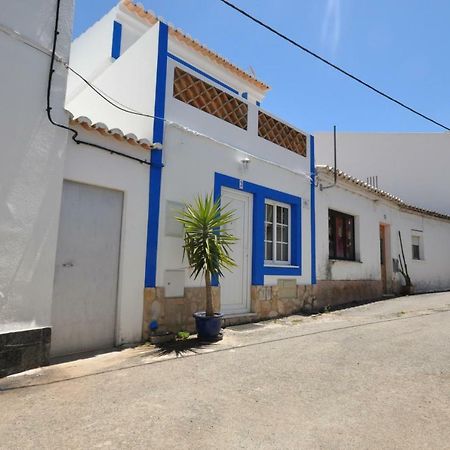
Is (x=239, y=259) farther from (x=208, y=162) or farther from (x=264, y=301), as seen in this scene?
(x=208, y=162)

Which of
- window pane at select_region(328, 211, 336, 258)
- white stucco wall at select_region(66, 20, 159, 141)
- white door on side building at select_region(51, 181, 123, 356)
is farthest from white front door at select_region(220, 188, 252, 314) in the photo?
window pane at select_region(328, 211, 336, 258)

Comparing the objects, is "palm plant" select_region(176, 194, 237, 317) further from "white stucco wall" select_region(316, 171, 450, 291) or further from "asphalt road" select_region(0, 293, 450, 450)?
"white stucco wall" select_region(316, 171, 450, 291)

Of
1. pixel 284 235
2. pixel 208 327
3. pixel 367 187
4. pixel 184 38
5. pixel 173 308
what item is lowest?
pixel 208 327

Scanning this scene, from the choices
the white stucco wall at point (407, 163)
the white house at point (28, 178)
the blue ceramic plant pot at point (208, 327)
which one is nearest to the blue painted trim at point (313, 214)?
the blue ceramic plant pot at point (208, 327)

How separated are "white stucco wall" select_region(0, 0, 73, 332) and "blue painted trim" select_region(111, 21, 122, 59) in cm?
462

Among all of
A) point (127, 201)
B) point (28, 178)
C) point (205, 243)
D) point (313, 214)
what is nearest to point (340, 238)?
point (313, 214)

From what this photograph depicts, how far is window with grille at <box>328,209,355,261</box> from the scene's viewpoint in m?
10.6

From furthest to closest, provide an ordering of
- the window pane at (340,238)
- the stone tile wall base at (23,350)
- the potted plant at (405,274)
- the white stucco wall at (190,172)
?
1. the potted plant at (405,274)
2. the window pane at (340,238)
3. the white stucco wall at (190,172)
4. the stone tile wall base at (23,350)

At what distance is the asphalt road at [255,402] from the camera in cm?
274

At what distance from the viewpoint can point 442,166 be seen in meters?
18.2

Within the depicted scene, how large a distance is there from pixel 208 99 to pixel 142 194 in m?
2.65

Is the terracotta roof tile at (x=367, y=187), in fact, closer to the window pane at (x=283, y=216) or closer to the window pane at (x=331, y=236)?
the window pane at (x=331, y=236)

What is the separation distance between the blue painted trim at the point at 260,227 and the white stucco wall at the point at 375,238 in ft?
3.13

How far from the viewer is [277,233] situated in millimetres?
8781
